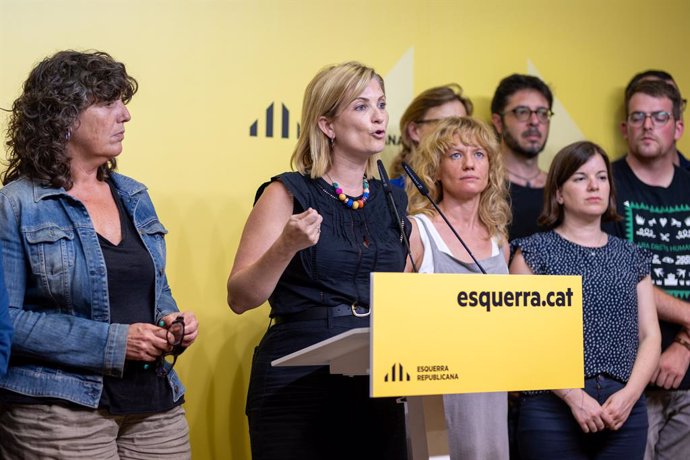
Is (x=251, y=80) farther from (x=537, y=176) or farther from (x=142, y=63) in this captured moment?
(x=537, y=176)

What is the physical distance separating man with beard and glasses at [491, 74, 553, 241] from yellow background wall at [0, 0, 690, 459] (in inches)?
11.2

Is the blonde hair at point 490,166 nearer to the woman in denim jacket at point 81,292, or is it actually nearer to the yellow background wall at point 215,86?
the yellow background wall at point 215,86

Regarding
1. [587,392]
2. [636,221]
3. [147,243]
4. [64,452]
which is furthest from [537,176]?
[64,452]

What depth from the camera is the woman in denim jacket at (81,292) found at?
2082mm

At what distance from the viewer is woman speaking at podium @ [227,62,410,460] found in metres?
2.16

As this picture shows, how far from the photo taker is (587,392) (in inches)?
113

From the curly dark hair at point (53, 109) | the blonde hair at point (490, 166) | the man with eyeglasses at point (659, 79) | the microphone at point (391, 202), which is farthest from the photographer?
the man with eyeglasses at point (659, 79)

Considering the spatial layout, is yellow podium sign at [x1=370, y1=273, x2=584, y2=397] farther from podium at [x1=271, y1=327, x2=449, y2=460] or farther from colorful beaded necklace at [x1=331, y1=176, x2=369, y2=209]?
colorful beaded necklace at [x1=331, y1=176, x2=369, y2=209]

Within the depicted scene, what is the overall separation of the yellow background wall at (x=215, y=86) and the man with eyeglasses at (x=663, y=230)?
0.88 m

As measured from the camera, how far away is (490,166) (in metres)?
3.09

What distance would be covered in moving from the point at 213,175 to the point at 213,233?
0.73ft

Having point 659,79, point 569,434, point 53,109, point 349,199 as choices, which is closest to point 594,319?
point 569,434

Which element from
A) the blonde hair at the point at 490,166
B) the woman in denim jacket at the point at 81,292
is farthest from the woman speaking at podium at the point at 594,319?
the woman in denim jacket at the point at 81,292

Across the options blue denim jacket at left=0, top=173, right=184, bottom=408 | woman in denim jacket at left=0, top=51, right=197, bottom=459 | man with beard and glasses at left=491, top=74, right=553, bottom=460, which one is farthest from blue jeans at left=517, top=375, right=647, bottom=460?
blue denim jacket at left=0, top=173, right=184, bottom=408
